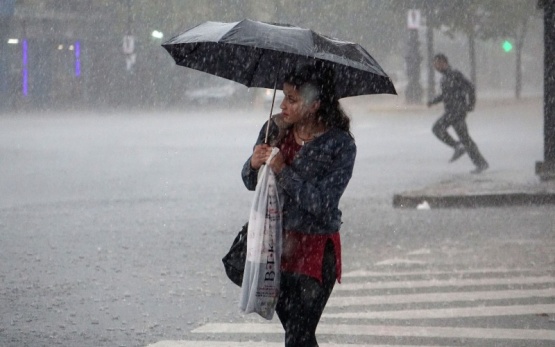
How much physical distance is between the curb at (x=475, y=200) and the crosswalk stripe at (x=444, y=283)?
4.77 metres

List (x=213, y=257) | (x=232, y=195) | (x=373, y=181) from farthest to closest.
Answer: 1. (x=373, y=181)
2. (x=232, y=195)
3. (x=213, y=257)

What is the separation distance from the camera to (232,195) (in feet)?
47.9

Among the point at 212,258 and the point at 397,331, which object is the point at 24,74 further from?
the point at 397,331

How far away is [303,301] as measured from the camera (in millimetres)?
4652

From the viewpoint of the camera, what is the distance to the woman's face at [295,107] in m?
4.67

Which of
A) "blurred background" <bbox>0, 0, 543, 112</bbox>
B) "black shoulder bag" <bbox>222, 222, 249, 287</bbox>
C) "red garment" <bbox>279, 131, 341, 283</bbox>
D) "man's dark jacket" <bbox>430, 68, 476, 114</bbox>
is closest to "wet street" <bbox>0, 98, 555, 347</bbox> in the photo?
"man's dark jacket" <bbox>430, 68, 476, 114</bbox>

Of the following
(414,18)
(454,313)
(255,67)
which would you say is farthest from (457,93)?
(414,18)

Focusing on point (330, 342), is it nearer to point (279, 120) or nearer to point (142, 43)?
point (279, 120)

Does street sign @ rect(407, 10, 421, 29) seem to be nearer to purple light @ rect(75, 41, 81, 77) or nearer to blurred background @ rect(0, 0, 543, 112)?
blurred background @ rect(0, 0, 543, 112)

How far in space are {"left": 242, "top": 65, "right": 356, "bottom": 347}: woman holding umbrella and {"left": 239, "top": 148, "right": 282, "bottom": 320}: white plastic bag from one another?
48 millimetres

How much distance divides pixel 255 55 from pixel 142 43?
174ft

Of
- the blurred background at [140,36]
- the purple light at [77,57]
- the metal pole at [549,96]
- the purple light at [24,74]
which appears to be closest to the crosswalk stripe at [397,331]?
the metal pole at [549,96]

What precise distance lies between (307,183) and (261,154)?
0.21 m

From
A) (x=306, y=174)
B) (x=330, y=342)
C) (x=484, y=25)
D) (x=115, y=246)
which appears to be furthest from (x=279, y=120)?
(x=484, y=25)
